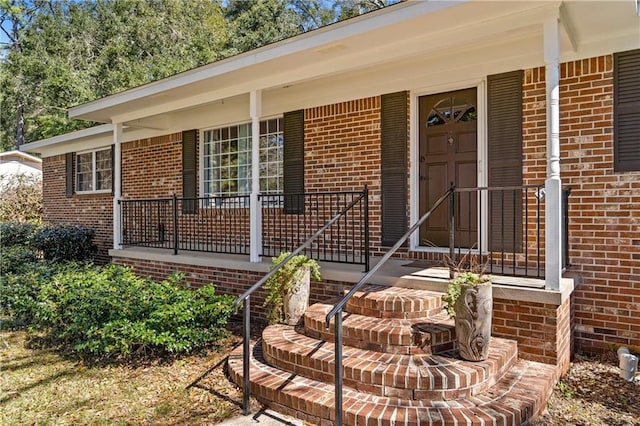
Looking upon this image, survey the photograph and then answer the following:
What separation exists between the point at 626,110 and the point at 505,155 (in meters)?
1.10

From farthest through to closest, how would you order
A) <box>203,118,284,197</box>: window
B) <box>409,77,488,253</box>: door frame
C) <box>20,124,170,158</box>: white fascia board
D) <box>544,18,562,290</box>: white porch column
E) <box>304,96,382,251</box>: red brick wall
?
<box>20,124,170,158</box>: white fascia board
<box>203,118,284,197</box>: window
<box>304,96,382,251</box>: red brick wall
<box>409,77,488,253</box>: door frame
<box>544,18,562,290</box>: white porch column

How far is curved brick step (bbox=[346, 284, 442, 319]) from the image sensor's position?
3637 mm

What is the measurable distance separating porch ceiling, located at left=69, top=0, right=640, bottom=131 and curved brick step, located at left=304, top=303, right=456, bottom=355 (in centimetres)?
256

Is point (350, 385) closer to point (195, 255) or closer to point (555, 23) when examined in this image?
point (555, 23)

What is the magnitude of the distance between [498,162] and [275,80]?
2777mm

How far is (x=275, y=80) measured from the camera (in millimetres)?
5262

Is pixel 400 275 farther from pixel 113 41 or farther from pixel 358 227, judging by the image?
pixel 113 41

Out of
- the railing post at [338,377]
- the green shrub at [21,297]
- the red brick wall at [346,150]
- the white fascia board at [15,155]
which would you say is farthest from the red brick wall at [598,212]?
the white fascia board at [15,155]

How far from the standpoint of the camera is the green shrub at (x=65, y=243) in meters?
8.90

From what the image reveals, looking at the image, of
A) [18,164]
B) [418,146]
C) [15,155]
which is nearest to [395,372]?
[418,146]

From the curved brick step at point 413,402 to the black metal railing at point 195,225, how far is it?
10.4 feet

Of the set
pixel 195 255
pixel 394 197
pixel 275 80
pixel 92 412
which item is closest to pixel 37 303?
pixel 195 255

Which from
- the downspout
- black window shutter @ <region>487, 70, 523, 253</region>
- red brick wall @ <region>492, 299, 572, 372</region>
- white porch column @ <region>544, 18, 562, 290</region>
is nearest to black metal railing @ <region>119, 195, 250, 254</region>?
black window shutter @ <region>487, 70, 523, 253</region>

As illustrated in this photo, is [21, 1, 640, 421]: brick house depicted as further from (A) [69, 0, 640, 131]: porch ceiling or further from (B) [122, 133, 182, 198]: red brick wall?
(B) [122, 133, 182, 198]: red brick wall
